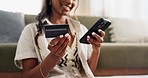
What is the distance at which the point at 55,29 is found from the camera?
82cm

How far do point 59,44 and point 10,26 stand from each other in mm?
1056

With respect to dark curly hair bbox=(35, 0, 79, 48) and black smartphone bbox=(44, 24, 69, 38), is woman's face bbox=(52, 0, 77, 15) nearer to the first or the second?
dark curly hair bbox=(35, 0, 79, 48)

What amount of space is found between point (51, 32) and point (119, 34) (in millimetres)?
1329

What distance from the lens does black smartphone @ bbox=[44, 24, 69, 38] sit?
81 cm

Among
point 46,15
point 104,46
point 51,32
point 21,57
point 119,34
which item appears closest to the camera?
point 51,32

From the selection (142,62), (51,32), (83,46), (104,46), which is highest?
(51,32)

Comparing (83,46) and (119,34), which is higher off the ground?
(83,46)

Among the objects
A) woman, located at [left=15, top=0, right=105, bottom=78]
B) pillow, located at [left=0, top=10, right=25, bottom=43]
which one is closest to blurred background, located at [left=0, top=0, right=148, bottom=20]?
pillow, located at [left=0, top=10, right=25, bottom=43]

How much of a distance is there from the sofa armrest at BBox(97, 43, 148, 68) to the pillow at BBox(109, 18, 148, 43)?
0.49 metres

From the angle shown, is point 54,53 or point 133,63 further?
point 133,63

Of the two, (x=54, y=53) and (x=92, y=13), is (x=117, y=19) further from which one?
(x=54, y=53)

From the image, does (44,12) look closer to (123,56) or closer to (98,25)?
(98,25)

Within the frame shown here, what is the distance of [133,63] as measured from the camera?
1445 millimetres

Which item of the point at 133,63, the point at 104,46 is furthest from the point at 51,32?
the point at 133,63
